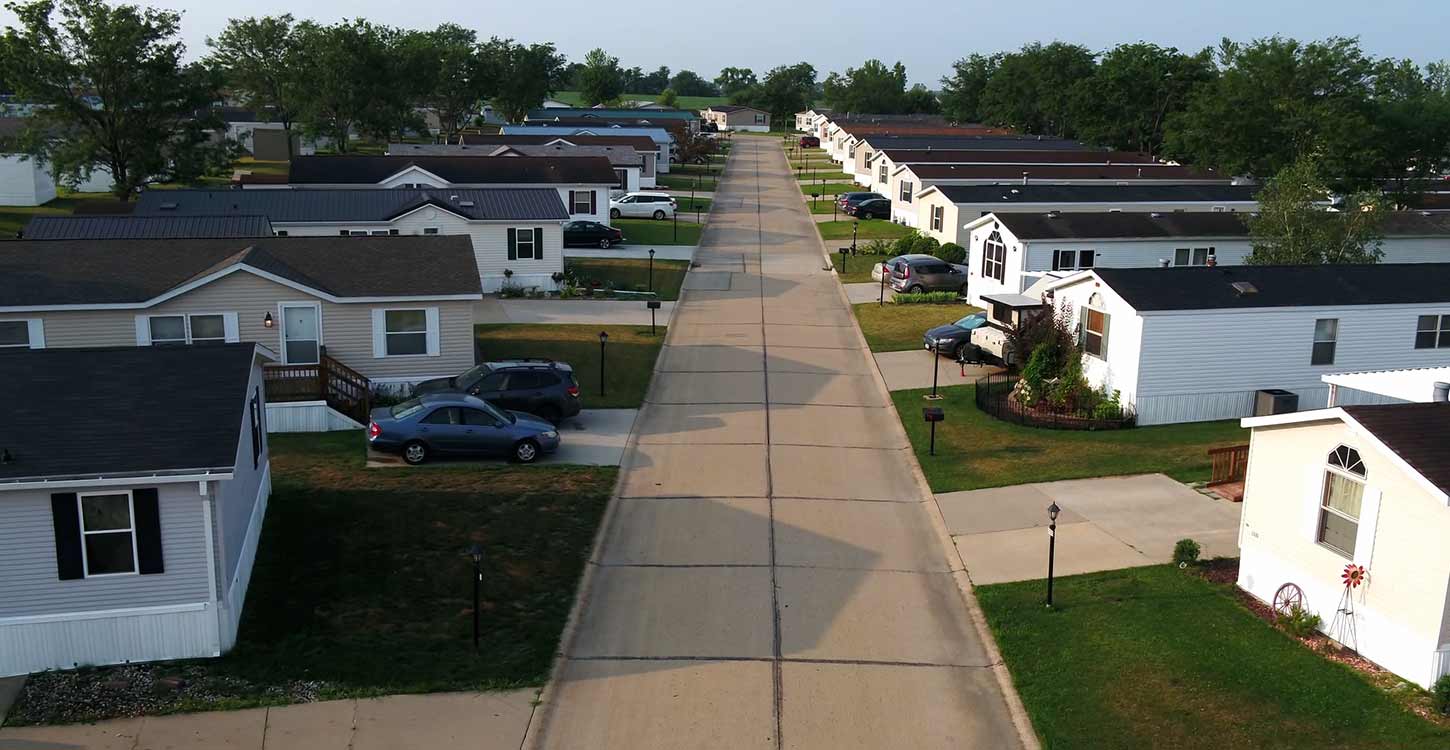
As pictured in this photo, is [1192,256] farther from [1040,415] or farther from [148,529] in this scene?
[148,529]

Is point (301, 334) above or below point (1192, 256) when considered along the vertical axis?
below

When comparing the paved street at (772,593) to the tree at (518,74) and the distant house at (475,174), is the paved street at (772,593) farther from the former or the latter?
the tree at (518,74)

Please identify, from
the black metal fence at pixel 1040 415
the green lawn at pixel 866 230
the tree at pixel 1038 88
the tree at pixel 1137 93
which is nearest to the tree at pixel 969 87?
the tree at pixel 1038 88

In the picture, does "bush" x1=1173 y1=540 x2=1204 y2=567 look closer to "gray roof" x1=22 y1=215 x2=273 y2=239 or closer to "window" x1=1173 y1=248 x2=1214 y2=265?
"window" x1=1173 y1=248 x2=1214 y2=265

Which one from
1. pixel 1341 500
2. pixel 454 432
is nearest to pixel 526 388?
pixel 454 432

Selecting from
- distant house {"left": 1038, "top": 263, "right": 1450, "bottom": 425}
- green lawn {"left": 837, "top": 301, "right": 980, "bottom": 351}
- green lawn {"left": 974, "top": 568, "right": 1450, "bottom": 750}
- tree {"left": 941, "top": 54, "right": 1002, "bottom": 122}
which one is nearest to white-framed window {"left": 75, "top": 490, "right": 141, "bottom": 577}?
green lawn {"left": 974, "top": 568, "right": 1450, "bottom": 750}

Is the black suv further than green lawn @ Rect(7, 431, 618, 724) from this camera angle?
Yes
